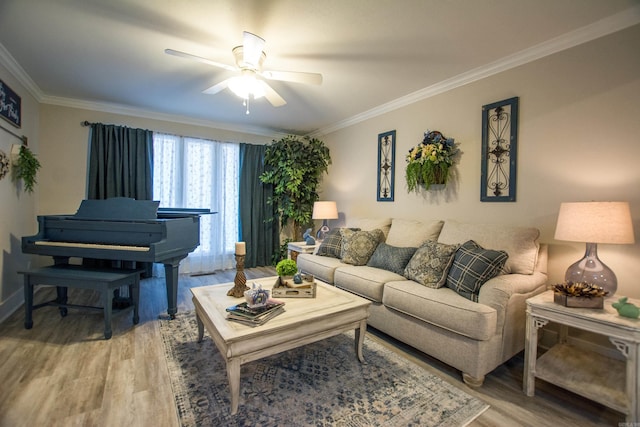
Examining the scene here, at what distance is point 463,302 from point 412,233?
1150 millimetres

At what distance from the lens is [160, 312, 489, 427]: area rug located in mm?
1569

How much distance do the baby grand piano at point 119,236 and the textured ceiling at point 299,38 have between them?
1.35 meters

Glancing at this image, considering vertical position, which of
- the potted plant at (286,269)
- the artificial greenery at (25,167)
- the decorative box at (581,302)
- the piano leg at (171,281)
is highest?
the artificial greenery at (25,167)

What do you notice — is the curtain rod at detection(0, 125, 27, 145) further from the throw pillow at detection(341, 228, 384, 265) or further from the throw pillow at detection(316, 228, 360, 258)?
the throw pillow at detection(341, 228, 384, 265)

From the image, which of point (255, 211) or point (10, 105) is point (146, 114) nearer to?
point (10, 105)

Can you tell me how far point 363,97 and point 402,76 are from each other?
66 centimetres

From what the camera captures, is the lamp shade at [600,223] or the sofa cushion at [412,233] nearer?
the lamp shade at [600,223]

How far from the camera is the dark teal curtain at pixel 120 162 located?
385 centimetres

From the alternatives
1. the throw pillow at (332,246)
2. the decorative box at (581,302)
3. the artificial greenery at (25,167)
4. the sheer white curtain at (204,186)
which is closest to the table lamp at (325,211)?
the throw pillow at (332,246)

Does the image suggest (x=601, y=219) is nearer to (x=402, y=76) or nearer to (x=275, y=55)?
(x=402, y=76)

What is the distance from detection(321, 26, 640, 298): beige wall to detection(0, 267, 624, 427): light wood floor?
99 cm

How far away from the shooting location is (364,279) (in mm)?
2611

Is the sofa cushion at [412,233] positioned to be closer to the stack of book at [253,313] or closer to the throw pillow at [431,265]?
the throw pillow at [431,265]

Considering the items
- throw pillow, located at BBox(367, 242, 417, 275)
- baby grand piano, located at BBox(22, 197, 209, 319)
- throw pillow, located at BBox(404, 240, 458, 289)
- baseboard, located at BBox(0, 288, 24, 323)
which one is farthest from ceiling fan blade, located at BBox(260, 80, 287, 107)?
baseboard, located at BBox(0, 288, 24, 323)
